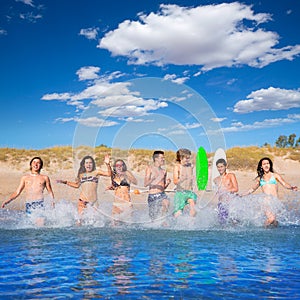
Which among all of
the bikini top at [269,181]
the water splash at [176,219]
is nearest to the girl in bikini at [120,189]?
the water splash at [176,219]

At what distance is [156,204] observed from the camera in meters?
9.55

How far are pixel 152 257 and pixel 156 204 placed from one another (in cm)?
338

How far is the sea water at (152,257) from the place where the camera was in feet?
15.4

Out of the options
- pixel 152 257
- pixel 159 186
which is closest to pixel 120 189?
pixel 159 186

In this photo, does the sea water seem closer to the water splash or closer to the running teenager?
the water splash

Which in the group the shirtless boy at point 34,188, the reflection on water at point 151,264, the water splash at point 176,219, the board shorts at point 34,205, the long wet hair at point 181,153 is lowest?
the reflection on water at point 151,264

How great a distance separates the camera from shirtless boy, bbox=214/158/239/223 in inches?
376

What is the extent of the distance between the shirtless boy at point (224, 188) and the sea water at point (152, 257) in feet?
0.68

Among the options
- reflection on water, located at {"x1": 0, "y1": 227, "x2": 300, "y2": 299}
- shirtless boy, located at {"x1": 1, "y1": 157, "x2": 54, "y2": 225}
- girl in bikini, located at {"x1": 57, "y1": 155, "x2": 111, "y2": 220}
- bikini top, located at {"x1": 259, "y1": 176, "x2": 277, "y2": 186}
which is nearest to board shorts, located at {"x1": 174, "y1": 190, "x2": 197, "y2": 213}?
reflection on water, located at {"x1": 0, "y1": 227, "x2": 300, "y2": 299}

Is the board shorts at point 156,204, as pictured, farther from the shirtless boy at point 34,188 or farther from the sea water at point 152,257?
the shirtless boy at point 34,188

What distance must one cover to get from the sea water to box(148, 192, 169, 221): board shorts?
0.21 metres

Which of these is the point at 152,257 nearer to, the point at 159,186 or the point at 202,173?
the point at 159,186

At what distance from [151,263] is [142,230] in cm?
292

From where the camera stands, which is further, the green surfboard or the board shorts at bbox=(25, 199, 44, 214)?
the green surfboard
